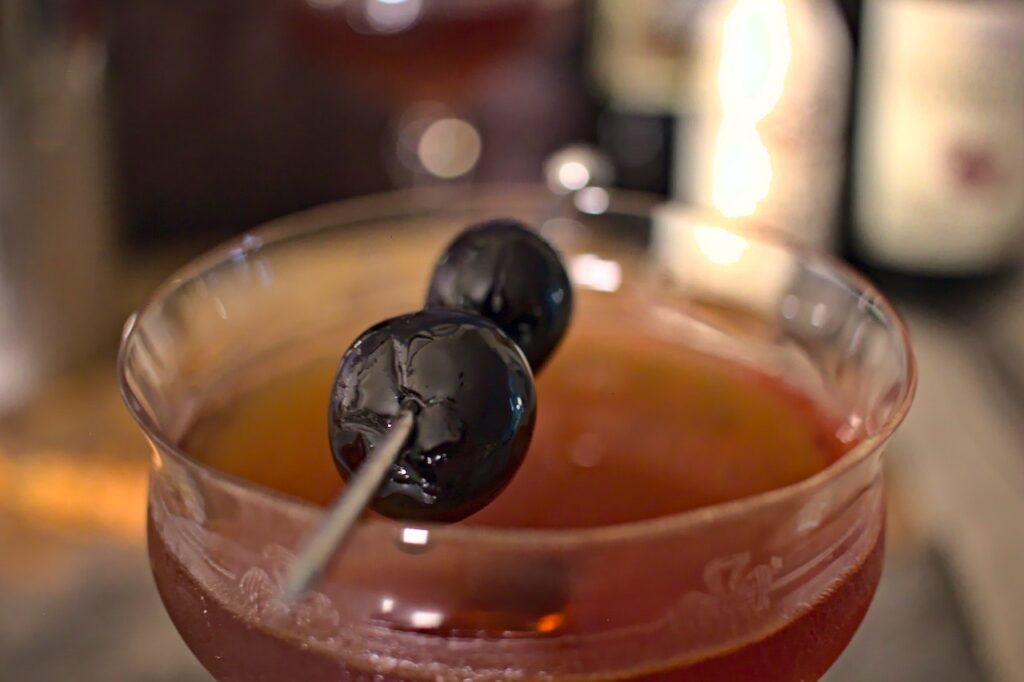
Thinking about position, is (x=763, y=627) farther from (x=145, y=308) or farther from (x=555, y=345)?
(x=145, y=308)

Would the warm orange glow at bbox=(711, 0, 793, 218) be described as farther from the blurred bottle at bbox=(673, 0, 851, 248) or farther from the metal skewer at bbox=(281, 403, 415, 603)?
the metal skewer at bbox=(281, 403, 415, 603)

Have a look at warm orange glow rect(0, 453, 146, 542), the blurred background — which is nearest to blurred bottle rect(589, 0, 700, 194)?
the blurred background

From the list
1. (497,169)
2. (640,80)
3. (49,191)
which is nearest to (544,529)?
(49,191)

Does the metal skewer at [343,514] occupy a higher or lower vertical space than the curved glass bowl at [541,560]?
higher

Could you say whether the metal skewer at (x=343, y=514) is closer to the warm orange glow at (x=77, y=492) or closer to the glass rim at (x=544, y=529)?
the glass rim at (x=544, y=529)

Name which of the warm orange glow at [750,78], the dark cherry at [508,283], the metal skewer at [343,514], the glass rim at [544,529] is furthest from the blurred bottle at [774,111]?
the metal skewer at [343,514]

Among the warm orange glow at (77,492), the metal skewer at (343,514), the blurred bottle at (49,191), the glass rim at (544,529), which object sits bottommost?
the warm orange glow at (77,492)
